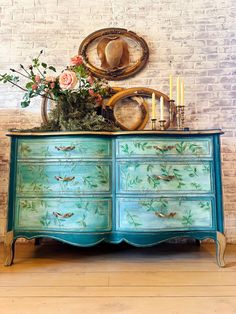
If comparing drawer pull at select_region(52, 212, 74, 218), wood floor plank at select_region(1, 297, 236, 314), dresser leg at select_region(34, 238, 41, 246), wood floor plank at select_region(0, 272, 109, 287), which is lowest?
wood floor plank at select_region(1, 297, 236, 314)

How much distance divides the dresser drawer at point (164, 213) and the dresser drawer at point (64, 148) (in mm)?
Answer: 373

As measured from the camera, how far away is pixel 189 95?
2.40 metres

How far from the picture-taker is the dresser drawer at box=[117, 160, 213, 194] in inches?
67.4

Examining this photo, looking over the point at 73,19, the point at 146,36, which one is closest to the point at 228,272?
the point at 146,36

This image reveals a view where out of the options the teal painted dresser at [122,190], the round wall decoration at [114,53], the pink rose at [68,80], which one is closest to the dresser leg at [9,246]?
the teal painted dresser at [122,190]

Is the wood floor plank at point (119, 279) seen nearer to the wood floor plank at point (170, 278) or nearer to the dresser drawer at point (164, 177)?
the wood floor plank at point (170, 278)

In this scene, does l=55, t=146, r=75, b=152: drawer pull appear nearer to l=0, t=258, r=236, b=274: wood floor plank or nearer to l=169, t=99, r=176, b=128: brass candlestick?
l=0, t=258, r=236, b=274: wood floor plank

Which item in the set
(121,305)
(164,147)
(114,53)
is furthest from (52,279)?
(114,53)

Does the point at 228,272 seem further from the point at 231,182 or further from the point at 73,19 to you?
the point at 73,19

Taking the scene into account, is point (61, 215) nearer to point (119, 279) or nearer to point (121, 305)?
point (119, 279)

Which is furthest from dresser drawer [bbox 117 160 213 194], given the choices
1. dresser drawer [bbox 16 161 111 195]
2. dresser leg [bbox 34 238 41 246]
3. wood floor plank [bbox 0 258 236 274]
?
dresser leg [bbox 34 238 41 246]

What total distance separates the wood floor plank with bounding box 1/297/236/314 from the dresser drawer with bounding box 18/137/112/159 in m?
0.86

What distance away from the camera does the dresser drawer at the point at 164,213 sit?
5.55ft

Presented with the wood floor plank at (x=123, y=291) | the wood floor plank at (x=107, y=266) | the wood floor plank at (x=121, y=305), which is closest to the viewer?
the wood floor plank at (x=121, y=305)
